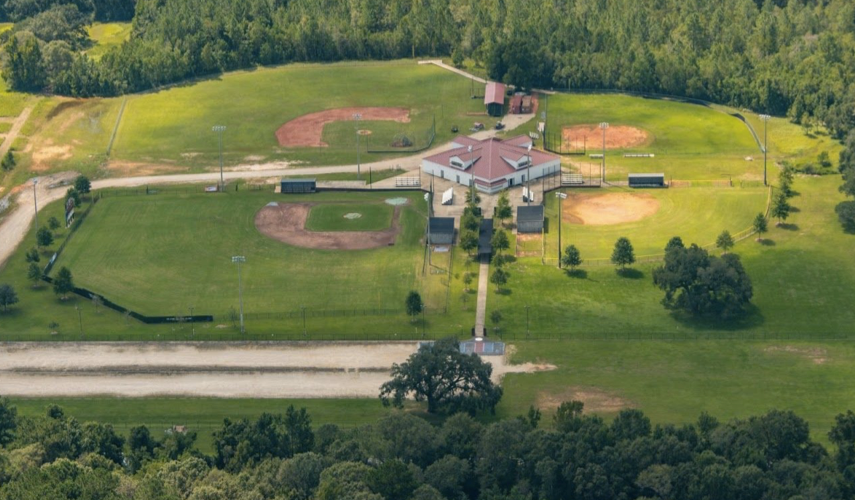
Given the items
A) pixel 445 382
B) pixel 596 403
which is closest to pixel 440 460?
pixel 445 382

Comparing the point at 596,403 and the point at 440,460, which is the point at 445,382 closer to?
the point at 596,403

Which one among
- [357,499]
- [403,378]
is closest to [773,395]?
[403,378]

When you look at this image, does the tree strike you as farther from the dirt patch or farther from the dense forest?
the dense forest

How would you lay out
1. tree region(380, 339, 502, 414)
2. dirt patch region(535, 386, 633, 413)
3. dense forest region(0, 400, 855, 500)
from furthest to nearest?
1. dirt patch region(535, 386, 633, 413)
2. tree region(380, 339, 502, 414)
3. dense forest region(0, 400, 855, 500)

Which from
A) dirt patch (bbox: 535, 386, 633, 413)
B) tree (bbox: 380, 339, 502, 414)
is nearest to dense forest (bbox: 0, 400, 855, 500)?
tree (bbox: 380, 339, 502, 414)

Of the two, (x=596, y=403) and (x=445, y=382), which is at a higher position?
(x=445, y=382)

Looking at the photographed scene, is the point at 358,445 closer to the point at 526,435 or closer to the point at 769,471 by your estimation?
the point at 526,435
